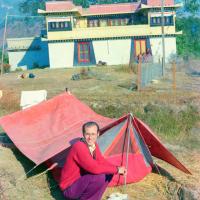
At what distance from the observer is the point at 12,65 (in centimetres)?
3881

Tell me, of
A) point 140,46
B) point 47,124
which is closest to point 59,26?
point 140,46

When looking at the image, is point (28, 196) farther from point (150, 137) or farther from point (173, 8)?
point (173, 8)

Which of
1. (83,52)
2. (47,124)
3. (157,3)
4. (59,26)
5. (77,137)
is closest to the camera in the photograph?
(77,137)

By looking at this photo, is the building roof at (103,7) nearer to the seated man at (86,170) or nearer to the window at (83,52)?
the window at (83,52)

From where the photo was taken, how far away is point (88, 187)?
7.04 m

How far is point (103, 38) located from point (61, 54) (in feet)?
10.3

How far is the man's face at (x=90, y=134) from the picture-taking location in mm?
6781

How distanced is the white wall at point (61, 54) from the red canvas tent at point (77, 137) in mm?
23240

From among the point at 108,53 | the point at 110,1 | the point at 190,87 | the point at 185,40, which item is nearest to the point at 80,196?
the point at 190,87

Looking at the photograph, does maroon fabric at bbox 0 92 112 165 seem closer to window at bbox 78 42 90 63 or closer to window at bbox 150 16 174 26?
window at bbox 78 42 90 63

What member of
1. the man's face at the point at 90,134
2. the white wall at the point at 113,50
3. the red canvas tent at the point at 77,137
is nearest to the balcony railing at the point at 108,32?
the white wall at the point at 113,50

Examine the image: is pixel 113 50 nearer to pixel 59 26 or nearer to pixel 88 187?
pixel 59 26

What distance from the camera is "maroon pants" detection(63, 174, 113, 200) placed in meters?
7.03

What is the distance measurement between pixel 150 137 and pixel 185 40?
39.2 m
